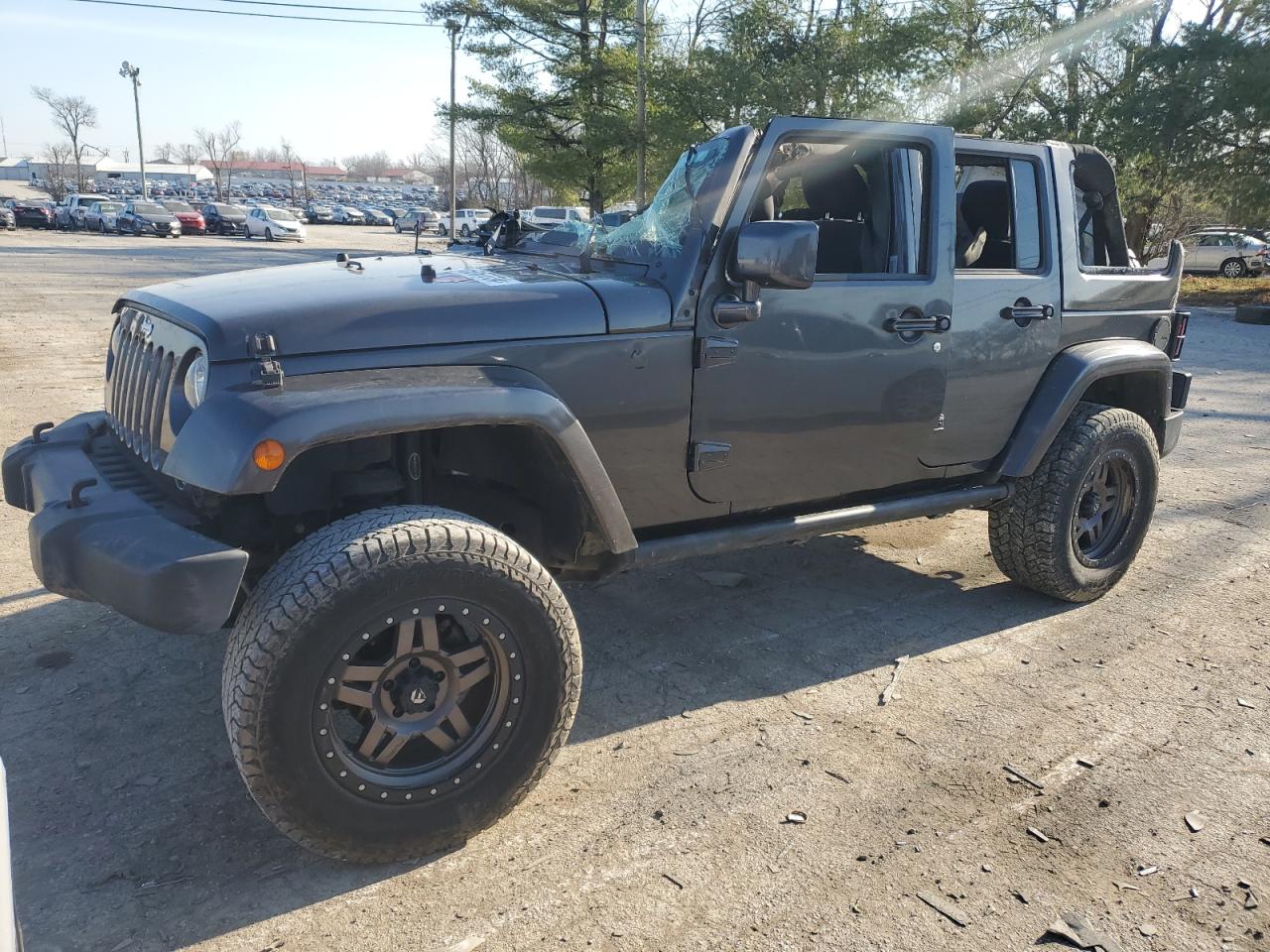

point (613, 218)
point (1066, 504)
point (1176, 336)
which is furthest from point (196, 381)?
point (1176, 336)

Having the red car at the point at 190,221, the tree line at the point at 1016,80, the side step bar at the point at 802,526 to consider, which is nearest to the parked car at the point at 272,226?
the red car at the point at 190,221

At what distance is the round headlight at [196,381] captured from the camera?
2623mm

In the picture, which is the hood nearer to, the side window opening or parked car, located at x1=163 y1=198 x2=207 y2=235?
the side window opening

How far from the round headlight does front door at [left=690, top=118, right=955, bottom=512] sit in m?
1.49

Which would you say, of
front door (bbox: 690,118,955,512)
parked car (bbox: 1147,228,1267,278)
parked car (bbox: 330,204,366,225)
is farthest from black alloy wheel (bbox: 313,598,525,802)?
parked car (bbox: 330,204,366,225)

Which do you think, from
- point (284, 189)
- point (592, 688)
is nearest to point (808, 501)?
point (592, 688)

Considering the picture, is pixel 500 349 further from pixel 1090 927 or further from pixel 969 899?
pixel 1090 927

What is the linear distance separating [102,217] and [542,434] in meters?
44.7

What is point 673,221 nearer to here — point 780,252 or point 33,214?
point 780,252

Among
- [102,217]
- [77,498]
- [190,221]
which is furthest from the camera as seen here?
[190,221]

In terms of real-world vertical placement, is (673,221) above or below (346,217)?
below

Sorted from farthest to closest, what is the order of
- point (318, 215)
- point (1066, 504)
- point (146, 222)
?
point (318, 215) < point (146, 222) < point (1066, 504)

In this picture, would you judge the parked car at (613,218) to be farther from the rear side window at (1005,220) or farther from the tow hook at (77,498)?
the tow hook at (77,498)

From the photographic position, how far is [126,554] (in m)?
2.44
